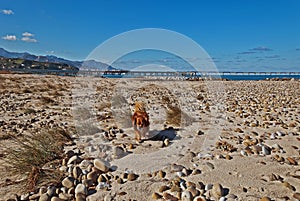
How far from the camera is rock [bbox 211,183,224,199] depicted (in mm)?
2447

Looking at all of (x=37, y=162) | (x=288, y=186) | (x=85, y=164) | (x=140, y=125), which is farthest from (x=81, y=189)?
(x=288, y=186)

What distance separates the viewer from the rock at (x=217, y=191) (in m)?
2.45

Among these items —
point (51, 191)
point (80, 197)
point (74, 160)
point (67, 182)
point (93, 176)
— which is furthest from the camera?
point (74, 160)

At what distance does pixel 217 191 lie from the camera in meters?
2.47

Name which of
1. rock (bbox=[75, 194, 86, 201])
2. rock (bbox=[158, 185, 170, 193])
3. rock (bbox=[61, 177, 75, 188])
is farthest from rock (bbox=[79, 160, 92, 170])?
rock (bbox=[158, 185, 170, 193])

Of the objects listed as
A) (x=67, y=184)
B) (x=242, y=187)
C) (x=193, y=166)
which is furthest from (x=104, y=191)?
(x=242, y=187)

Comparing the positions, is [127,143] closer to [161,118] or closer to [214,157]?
[214,157]

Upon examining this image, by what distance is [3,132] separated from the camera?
201 inches

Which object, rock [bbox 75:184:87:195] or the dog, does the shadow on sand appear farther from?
rock [bbox 75:184:87:195]

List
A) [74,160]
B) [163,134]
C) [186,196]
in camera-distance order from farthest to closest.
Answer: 1. [163,134]
2. [74,160]
3. [186,196]

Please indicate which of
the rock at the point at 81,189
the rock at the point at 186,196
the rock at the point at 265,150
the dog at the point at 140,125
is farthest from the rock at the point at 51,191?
the rock at the point at 265,150

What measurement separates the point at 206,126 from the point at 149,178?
265 centimetres

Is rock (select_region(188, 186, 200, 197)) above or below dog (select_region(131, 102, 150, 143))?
below

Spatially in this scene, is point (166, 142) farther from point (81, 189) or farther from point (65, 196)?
point (65, 196)
